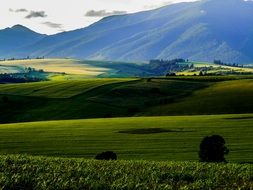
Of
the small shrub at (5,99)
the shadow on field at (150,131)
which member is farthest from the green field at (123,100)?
the shadow on field at (150,131)

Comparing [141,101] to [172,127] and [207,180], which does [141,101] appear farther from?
[207,180]

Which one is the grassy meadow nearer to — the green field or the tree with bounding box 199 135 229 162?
the green field

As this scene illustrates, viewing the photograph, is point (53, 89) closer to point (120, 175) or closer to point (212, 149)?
point (212, 149)

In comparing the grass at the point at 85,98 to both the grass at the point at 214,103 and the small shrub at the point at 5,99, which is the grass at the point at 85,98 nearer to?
the small shrub at the point at 5,99

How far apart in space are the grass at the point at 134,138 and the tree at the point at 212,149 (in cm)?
440

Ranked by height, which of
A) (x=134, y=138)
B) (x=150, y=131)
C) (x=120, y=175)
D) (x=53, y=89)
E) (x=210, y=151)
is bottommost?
(x=134, y=138)

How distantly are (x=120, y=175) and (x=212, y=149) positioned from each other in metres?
18.8

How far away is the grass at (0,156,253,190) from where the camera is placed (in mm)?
30219

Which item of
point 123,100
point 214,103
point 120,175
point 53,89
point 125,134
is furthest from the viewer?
point 53,89

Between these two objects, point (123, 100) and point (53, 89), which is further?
point (53, 89)

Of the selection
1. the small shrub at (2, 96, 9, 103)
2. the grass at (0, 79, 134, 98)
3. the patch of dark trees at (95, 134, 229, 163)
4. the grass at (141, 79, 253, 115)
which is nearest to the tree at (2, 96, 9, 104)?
the small shrub at (2, 96, 9, 103)

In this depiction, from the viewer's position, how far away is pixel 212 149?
1946 inches

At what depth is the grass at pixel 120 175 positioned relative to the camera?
30.2 m

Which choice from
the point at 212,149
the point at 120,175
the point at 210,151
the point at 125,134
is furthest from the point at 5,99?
the point at 120,175
